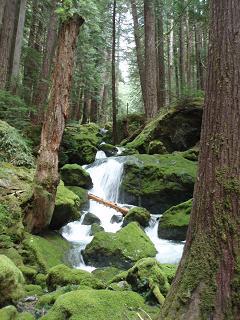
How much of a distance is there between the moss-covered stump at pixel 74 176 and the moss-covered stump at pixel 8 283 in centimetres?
824

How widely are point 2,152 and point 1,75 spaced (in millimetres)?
5102

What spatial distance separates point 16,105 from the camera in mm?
13984

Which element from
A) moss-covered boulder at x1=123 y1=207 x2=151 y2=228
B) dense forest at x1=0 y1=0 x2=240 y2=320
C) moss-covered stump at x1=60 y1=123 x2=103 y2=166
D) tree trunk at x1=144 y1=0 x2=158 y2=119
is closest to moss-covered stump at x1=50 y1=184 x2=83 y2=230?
dense forest at x1=0 y1=0 x2=240 y2=320

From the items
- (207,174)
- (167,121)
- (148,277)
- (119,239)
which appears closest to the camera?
(207,174)

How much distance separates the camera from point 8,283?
5.18 meters

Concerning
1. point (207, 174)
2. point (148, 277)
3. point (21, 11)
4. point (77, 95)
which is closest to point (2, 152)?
point (148, 277)

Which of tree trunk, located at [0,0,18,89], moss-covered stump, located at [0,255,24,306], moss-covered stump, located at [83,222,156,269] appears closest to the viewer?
moss-covered stump, located at [0,255,24,306]

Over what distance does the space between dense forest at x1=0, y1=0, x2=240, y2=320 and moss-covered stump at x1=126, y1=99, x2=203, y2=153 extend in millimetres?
47

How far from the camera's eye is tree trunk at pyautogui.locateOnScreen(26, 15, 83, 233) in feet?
28.3

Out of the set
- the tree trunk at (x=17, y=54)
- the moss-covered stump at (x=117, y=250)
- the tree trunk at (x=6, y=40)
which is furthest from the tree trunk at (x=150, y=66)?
the moss-covered stump at (x=117, y=250)

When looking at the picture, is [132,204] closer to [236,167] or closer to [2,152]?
[2,152]

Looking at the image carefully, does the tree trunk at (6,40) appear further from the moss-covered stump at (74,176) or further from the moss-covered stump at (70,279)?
the moss-covered stump at (70,279)

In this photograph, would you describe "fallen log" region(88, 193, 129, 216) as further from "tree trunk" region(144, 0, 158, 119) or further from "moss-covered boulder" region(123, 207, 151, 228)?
"tree trunk" region(144, 0, 158, 119)

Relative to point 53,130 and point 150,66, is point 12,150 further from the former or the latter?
point 150,66
